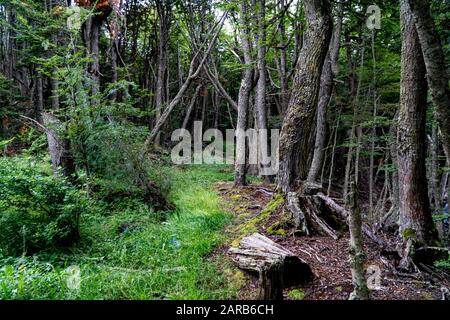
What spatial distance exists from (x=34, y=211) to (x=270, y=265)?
3.41 meters

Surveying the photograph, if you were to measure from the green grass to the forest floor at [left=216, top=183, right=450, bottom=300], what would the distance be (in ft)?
1.35

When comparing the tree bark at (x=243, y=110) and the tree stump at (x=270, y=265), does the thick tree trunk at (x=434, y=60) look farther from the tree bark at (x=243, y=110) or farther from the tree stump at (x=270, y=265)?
the tree bark at (x=243, y=110)

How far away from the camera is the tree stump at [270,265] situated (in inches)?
92.4

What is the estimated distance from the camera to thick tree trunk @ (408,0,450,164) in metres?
2.18

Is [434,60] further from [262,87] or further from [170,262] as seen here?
[262,87]

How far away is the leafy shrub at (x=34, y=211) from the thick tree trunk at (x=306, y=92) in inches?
123

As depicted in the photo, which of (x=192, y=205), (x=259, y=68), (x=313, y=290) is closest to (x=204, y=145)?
(x=259, y=68)

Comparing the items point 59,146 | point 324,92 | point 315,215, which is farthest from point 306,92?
point 59,146

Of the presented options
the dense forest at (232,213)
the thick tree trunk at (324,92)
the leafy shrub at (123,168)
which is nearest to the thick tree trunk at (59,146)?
the dense forest at (232,213)

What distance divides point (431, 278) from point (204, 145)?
1848cm

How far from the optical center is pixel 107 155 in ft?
18.0

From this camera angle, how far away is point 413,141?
138 inches

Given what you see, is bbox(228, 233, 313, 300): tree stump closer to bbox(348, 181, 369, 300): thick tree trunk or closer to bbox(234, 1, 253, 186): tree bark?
bbox(348, 181, 369, 300): thick tree trunk
